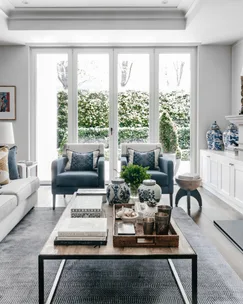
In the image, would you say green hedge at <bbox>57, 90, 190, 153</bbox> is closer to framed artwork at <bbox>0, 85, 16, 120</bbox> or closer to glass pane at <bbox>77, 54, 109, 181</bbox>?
glass pane at <bbox>77, 54, 109, 181</bbox>

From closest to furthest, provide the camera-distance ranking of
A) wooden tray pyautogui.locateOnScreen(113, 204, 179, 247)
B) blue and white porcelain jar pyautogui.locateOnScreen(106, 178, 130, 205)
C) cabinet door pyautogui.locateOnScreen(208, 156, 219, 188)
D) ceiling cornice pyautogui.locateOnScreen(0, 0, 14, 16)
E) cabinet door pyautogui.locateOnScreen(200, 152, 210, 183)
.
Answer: wooden tray pyautogui.locateOnScreen(113, 204, 179, 247)
blue and white porcelain jar pyautogui.locateOnScreen(106, 178, 130, 205)
ceiling cornice pyautogui.locateOnScreen(0, 0, 14, 16)
cabinet door pyautogui.locateOnScreen(208, 156, 219, 188)
cabinet door pyautogui.locateOnScreen(200, 152, 210, 183)

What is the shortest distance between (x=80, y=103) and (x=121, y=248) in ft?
15.7

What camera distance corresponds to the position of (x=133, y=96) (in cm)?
651

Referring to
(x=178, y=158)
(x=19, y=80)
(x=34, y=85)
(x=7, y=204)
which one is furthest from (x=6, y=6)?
(x=178, y=158)

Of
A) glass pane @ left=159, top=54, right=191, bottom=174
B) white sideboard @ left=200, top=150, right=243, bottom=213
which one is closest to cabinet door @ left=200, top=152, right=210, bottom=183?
white sideboard @ left=200, top=150, right=243, bottom=213

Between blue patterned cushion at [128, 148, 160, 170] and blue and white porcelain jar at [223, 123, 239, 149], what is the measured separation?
139 cm

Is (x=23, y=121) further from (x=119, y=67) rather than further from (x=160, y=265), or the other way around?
(x=160, y=265)

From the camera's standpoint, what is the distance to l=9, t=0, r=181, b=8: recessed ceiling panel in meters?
4.94

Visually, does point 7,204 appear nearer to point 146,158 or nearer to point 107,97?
point 146,158

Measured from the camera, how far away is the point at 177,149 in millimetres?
6523

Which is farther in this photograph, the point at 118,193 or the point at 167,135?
the point at 167,135

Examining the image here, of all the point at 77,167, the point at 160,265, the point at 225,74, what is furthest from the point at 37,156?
the point at 160,265

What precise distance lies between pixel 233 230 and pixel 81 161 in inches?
96.5

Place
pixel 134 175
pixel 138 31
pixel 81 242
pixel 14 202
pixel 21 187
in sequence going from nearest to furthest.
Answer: pixel 81 242, pixel 134 175, pixel 14 202, pixel 21 187, pixel 138 31
